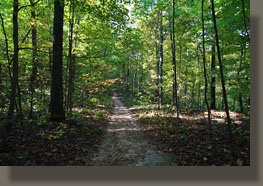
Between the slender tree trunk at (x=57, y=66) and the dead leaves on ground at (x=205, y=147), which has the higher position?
the slender tree trunk at (x=57, y=66)

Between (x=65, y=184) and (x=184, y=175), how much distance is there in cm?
246

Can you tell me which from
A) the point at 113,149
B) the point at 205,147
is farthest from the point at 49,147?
the point at 205,147

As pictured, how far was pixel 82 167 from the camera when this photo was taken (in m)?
2.71

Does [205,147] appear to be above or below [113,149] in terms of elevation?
above

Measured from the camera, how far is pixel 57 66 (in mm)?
4582

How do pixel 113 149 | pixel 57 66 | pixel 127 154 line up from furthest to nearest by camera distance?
1. pixel 57 66
2. pixel 113 149
3. pixel 127 154

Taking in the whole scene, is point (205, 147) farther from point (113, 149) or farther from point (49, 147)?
point (49, 147)

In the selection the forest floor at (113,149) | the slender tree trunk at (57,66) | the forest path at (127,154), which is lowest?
the forest path at (127,154)

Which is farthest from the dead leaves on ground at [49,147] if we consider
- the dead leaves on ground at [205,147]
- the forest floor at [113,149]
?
the dead leaves on ground at [205,147]

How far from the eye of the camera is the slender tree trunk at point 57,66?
450 cm

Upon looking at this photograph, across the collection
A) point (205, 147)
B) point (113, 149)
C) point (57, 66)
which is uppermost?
point (57, 66)

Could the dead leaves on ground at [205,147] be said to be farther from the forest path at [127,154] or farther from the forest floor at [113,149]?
the forest path at [127,154]

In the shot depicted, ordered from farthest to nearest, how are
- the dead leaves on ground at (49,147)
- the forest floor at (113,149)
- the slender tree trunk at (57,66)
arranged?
the slender tree trunk at (57,66)
the forest floor at (113,149)
the dead leaves on ground at (49,147)

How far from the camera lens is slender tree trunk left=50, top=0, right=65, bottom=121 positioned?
4.50 meters
